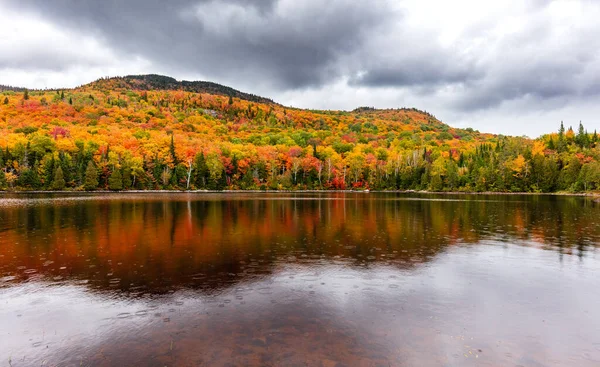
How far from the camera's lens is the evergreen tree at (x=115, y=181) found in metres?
108

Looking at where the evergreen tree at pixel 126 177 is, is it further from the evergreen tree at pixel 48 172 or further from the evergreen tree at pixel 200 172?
the evergreen tree at pixel 200 172

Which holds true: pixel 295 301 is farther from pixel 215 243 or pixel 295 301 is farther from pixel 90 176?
pixel 90 176

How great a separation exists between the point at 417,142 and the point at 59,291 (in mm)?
200753

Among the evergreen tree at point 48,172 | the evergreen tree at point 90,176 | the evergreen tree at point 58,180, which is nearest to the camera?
the evergreen tree at point 58,180

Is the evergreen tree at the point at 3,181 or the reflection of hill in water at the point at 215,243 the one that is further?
the evergreen tree at the point at 3,181

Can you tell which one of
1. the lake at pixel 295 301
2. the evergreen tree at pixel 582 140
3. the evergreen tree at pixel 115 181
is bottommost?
the lake at pixel 295 301

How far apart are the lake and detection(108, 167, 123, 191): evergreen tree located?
306ft

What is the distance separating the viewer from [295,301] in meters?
11.8

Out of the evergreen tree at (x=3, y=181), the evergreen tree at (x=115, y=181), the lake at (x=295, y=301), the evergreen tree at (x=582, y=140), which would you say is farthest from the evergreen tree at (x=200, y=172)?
the evergreen tree at (x=582, y=140)

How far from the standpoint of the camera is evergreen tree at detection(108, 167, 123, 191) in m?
108

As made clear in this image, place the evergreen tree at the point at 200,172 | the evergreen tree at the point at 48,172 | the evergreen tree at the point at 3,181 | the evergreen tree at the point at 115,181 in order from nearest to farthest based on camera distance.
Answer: the evergreen tree at the point at 3,181 → the evergreen tree at the point at 48,172 → the evergreen tree at the point at 115,181 → the evergreen tree at the point at 200,172

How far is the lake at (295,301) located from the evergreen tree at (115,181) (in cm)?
9334

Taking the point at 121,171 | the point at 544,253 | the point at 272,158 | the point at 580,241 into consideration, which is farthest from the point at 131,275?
the point at 272,158

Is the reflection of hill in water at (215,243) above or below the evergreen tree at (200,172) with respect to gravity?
below
